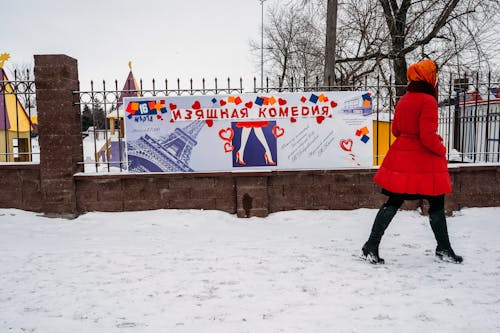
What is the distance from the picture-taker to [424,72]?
3.68 meters

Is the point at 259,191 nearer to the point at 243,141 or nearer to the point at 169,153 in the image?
the point at 243,141

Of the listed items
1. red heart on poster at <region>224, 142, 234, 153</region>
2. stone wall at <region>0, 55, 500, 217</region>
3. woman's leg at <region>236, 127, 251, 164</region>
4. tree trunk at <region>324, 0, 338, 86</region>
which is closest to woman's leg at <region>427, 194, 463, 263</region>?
stone wall at <region>0, 55, 500, 217</region>

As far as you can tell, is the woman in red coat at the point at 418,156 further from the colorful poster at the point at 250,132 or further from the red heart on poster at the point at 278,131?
the red heart on poster at the point at 278,131

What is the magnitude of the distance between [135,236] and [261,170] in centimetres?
204

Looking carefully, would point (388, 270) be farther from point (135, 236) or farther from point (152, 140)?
point (152, 140)

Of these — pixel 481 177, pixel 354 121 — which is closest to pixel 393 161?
pixel 354 121

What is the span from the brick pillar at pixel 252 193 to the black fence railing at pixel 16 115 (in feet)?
10.3

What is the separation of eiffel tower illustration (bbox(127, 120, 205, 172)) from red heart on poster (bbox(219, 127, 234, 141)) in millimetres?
315

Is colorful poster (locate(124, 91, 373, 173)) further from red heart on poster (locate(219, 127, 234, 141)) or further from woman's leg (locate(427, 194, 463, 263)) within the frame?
woman's leg (locate(427, 194, 463, 263))

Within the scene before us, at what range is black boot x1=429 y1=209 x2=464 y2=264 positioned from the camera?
149 inches

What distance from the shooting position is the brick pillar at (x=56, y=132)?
587 centimetres

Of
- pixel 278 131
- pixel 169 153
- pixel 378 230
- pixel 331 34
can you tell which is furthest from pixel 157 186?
pixel 331 34

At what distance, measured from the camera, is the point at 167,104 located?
6.02 meters

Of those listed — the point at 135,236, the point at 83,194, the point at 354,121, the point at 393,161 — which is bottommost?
the point at 135,236
